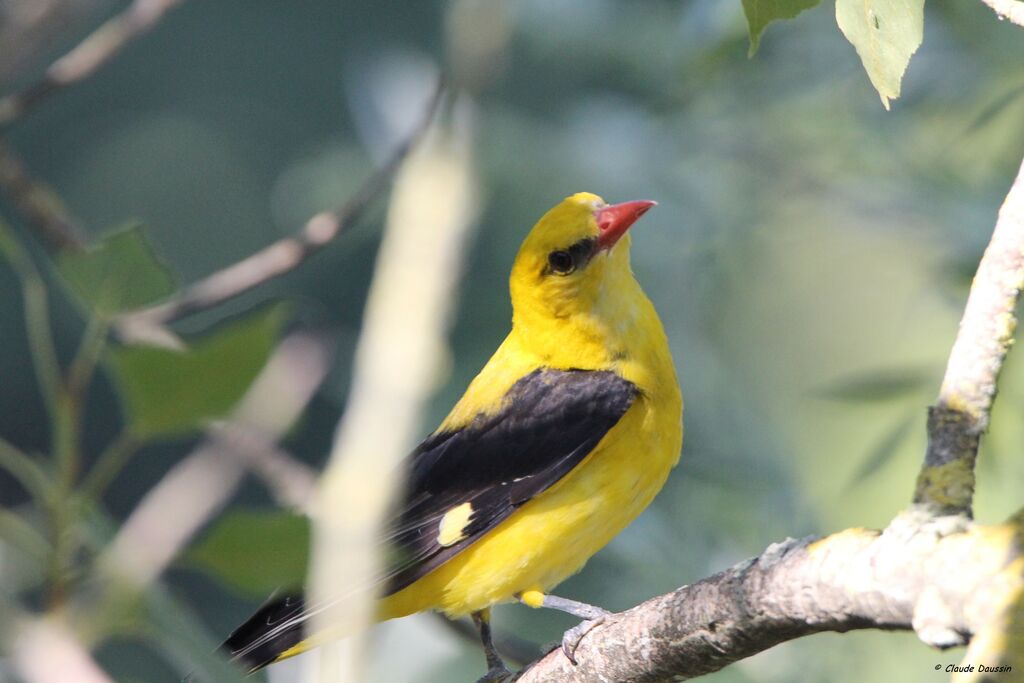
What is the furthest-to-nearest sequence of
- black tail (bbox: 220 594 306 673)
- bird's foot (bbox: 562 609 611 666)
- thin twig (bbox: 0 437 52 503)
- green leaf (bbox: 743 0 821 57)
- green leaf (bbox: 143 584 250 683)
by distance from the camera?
black tail (bbox: 220 594 306 673) → bird's foot (bbox: 562 609 611 666) → green leaf (bbox: 743 0 821 57) → thin twig (bbox: 0 437 52 503) → green leaf (bbox: 143 584 250 683)

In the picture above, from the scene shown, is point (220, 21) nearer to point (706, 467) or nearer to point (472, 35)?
point (706, 467)

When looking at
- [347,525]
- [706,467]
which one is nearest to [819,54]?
[706,467]

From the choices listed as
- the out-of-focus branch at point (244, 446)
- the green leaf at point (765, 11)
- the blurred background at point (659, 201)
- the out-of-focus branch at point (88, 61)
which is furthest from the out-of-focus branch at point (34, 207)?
the green leaf at point (765, 11)

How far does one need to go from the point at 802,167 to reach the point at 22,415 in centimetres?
418

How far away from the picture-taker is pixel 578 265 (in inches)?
143

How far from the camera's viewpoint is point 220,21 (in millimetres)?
8305

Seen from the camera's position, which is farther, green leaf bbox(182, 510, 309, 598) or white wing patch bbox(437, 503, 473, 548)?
white wing patch bbox(437, 503, 473, 548)

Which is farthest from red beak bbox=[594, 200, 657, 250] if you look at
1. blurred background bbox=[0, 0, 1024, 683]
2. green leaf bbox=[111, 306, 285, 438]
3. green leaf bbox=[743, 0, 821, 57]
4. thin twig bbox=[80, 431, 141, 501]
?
green leaf bbox=[111, 306, 285, 438]

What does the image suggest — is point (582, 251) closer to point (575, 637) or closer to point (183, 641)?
point (575, 637)

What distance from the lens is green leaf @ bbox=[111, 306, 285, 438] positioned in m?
1.19

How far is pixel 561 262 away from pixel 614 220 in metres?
0.19

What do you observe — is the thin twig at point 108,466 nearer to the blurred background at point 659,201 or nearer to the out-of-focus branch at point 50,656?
the out-of-focus branch at point 50,656

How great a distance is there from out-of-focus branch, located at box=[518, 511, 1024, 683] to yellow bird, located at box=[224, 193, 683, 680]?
1082 millimetres

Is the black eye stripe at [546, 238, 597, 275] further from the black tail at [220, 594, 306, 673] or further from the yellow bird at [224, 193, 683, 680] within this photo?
the black tail at [220, 594, 306, 673]
